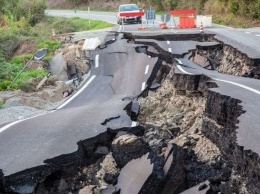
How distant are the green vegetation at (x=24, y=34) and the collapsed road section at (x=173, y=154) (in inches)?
298

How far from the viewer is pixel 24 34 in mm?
27719

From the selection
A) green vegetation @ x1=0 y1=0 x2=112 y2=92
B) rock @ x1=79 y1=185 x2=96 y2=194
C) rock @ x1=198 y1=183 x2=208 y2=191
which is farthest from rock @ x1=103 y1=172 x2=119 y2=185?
green vegetation @ x1=0 y1=0 x2=112 y2=92

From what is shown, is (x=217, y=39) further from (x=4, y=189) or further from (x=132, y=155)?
(x=4, y=189)

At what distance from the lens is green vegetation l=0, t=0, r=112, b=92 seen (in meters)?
19.0

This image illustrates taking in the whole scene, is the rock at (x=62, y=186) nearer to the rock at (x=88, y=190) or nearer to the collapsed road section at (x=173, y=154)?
the collapsed road section at (x=173, y=154)

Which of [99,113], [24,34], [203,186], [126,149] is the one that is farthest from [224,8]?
[203,186]

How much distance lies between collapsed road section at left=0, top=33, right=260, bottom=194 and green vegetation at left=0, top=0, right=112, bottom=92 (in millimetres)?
7576

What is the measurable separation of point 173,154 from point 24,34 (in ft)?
68.0

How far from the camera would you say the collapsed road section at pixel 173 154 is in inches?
314

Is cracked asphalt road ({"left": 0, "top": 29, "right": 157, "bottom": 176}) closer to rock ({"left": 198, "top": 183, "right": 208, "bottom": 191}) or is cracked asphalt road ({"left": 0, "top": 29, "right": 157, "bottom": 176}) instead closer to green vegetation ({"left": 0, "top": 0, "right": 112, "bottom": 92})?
rock ({"left": 198, "top": 183, "right": 208, "bottom": 191})

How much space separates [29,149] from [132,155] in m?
2.15

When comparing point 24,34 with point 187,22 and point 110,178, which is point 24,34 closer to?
point 187,22

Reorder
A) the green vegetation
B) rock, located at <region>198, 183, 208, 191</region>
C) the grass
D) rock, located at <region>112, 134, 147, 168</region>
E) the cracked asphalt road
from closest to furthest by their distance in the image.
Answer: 1. rock, located at <region>198, 183, 208, 191</region>
2. the cracked asphalt road
3. rock, located at <region>112, 134, 147, 168</region>
4. the grass
5. the green vegetation

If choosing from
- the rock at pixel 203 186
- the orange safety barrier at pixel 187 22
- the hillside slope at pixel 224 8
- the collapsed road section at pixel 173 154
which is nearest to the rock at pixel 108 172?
the collapsed road section at pixel 173 154
